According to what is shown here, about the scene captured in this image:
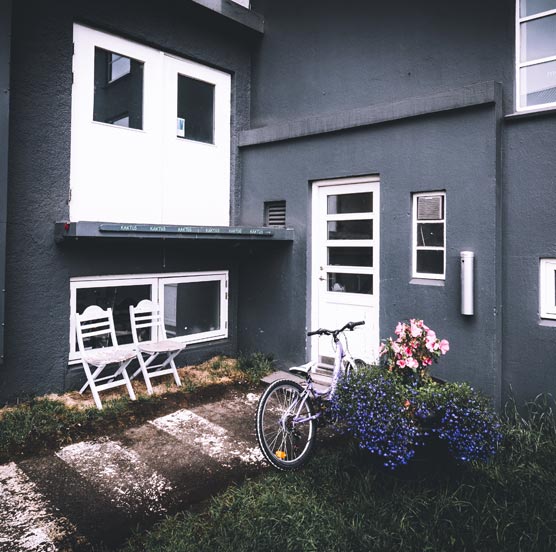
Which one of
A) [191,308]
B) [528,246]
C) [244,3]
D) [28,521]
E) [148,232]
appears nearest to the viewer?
[28,521]

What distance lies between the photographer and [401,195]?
5.80 metres

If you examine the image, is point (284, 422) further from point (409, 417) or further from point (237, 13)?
point (237, 13)

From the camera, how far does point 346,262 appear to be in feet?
21.7

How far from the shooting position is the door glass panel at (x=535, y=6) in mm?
4984

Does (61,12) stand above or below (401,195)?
above

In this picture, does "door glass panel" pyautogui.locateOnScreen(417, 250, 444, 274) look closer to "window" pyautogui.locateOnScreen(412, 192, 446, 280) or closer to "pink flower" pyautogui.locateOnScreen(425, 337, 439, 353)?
"window" pyautogui.locateOnScreen(412, 192, 446, 280)

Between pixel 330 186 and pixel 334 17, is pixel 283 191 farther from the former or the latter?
pixel 334 17

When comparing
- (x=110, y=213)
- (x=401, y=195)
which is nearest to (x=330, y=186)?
(x=401, y=195)

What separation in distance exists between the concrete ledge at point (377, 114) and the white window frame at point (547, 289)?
1796mm

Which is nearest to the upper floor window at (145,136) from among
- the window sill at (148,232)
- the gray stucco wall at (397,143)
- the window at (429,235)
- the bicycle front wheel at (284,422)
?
the window sill at (148,232)

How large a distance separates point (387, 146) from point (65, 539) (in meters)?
5.16

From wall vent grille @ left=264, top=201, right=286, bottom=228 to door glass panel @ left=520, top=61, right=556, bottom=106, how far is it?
3447 mm

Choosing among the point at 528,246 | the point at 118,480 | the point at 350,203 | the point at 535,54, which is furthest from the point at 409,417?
the point at 535,54

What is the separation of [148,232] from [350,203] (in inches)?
108
